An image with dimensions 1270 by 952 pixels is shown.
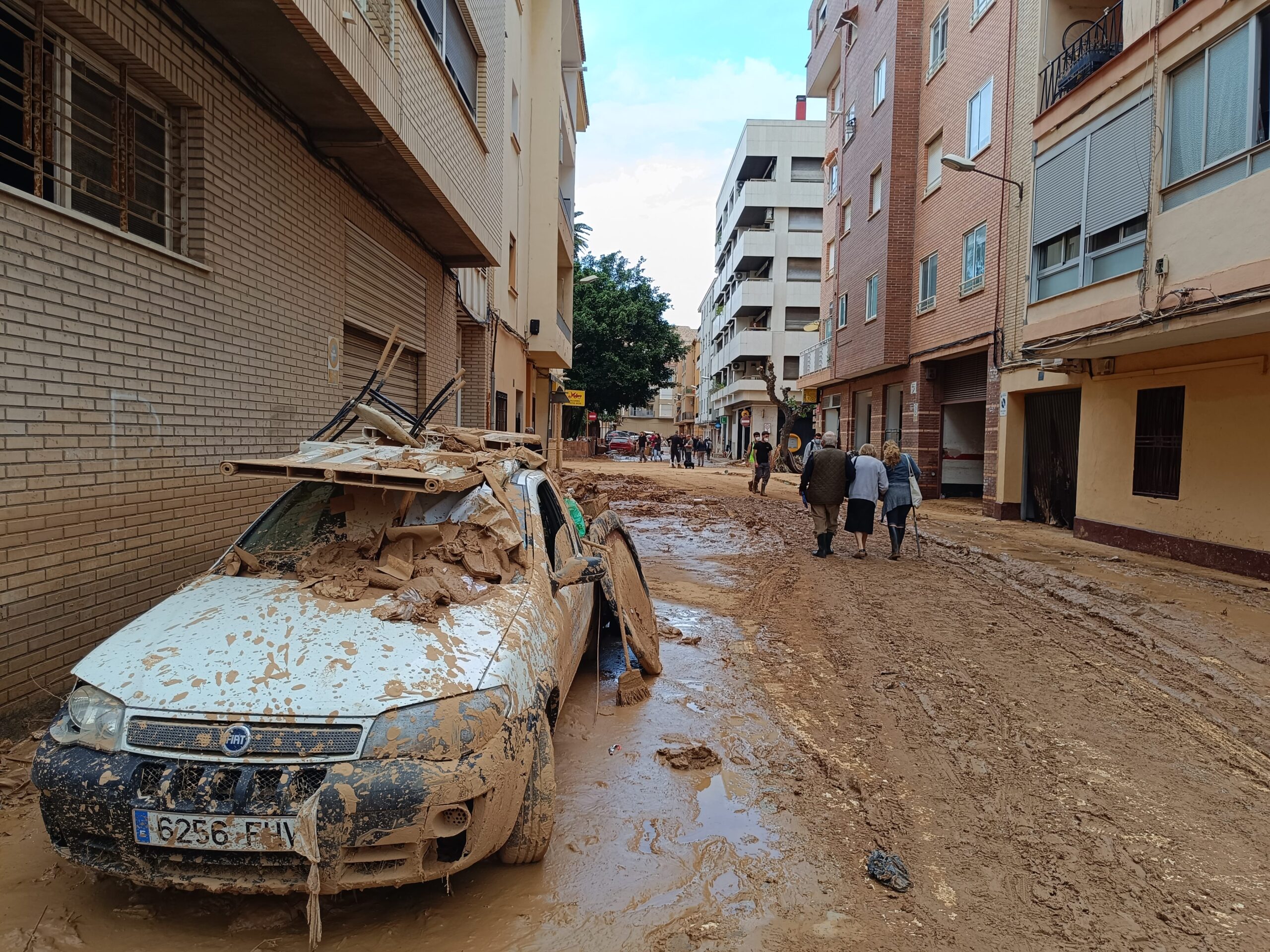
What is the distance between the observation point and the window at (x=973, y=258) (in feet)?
58.7

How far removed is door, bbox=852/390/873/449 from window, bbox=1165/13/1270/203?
15.7m

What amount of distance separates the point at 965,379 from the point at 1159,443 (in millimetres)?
8808

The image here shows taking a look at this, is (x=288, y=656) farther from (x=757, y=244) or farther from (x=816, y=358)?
(x=757, y=244)

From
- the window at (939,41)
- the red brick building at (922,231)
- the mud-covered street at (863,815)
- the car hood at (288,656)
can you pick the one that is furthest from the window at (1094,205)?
the car hood at (288,656)

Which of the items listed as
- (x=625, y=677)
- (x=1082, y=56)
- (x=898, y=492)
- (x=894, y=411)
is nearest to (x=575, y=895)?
(x=625, y=677)

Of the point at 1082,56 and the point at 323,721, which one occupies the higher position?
the point at 1082,56

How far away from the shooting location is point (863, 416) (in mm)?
27672

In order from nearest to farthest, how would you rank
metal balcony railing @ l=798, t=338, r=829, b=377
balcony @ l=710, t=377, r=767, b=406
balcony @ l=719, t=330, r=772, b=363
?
metal balcony railing @ l=798, t=338, r=829, b=377 → balcony @ l=719, t=330, r=772, b=363 → balcony @ l=710, t=377, r=767, b=406

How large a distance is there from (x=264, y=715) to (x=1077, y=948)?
9.35 ft

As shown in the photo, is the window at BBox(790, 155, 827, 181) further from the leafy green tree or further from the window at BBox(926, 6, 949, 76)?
the window at BBox(926, 6, 949, 76)

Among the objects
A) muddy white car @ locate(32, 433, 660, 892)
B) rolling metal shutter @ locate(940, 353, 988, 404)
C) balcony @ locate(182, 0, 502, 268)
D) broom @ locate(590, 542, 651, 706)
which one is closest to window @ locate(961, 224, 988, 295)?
rolling metal shutter @ locate(940, 353, 988, 404)

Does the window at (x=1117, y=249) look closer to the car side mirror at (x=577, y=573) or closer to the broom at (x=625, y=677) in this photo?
the broom at (x=625, y=677)

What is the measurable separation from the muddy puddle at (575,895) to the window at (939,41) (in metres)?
22.3

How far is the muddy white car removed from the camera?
8.20 feet
